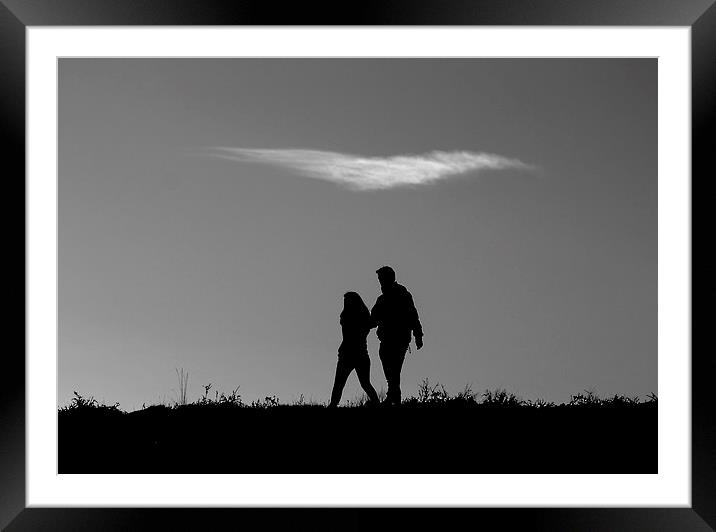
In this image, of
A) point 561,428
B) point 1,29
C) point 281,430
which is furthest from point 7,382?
point 561,428

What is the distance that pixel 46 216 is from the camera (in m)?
5.52

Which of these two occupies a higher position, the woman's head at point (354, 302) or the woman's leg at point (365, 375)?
the woman's head at point (354, 302)

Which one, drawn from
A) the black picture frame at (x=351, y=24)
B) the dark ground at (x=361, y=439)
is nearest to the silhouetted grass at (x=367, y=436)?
the dark ground at (x=361, y=439)

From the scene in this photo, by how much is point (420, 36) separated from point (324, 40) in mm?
540

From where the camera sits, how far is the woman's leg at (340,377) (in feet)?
32.2

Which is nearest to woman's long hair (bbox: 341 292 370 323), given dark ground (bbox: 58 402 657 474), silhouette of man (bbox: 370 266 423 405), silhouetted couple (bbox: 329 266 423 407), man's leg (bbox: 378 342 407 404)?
silhouetted couple (bbox: 329 266 423 407)

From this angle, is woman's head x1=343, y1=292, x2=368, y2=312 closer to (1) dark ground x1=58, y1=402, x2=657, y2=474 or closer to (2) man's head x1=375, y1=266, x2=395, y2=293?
(2) man's head x1=375, y1=266, x2=395, y2=293

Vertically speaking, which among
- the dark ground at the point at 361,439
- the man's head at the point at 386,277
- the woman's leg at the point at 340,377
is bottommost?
the dark ground at the point at 361,439

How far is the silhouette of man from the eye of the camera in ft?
31.4

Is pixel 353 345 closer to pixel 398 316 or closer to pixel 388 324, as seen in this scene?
pixel 388 324

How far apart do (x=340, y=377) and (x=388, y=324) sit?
763 mm

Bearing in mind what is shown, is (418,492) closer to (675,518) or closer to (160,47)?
(675,518)

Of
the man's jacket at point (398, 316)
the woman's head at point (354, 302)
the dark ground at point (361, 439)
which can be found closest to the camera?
the dark ground at point (361, 439)

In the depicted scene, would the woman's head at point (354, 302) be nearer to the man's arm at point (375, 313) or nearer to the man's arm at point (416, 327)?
the man's arm at point (375, 313)
